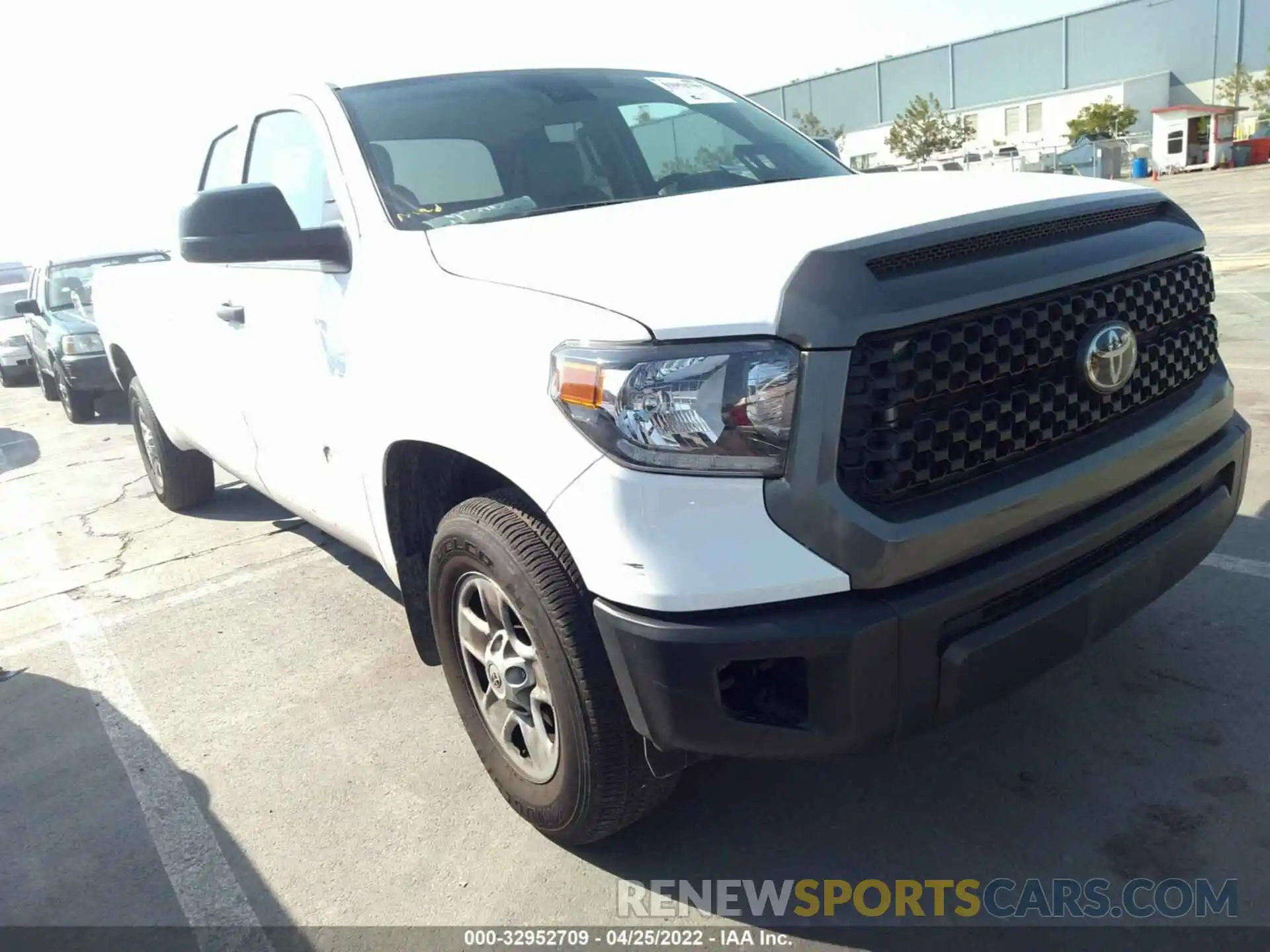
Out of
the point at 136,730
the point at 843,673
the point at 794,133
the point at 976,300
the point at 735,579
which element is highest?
the point at 794,133

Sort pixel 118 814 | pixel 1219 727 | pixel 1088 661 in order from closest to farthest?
pixel 1219 727 < pixel 118 814 < pixel 1088 661

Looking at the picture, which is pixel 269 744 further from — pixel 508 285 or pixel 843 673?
pixel 843 673

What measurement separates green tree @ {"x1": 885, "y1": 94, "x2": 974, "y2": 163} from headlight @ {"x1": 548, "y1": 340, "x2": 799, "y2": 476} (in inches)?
2506

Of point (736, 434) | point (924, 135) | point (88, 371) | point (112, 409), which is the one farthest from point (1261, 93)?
point (736, 434)

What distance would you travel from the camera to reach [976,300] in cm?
193

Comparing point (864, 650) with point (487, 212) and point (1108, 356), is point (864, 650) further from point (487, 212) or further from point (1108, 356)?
point (487, 212)

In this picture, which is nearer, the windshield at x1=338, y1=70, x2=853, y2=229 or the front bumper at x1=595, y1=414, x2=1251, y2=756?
the front bumper at x1=595, y1=414, x2=1251, y2=756

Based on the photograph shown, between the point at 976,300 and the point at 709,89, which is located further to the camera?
the point at 709,89

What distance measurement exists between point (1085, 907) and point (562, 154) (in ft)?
8.34

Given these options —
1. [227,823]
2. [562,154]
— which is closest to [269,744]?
[227,823]

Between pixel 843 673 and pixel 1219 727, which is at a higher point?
pixel 843 673

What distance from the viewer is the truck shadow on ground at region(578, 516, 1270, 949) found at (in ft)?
7.41

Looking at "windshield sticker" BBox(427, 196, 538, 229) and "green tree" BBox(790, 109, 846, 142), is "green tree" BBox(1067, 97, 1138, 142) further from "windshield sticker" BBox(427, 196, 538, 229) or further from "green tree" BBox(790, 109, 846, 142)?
"windshield sticker" BBox(427, 196, 538, 229)

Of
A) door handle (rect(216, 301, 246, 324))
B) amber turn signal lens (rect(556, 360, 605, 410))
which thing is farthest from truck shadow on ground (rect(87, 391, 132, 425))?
amber turn signal lens (rect(556, 360, 605, 410))
